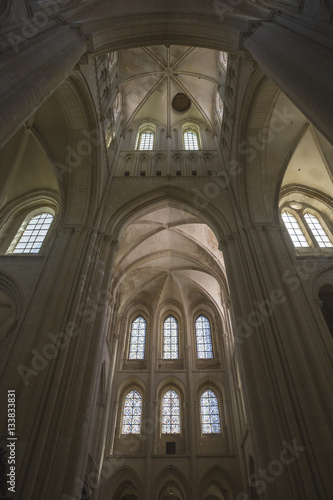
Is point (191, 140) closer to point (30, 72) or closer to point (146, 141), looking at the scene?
point (146, 141)

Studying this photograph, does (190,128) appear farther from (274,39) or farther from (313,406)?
(313,406)

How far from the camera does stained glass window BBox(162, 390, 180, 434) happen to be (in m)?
15.9

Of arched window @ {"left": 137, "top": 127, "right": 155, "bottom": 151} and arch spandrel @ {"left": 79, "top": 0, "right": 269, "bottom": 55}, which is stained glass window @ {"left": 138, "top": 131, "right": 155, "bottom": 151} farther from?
arch spandrel @ {"left": 79, "top": 0, "right": 269, "bottom": 55}

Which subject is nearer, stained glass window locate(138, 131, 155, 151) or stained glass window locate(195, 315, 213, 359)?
stained glass window locate(138, 131, 155, 151)

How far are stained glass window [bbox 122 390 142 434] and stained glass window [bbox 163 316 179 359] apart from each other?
271 cm

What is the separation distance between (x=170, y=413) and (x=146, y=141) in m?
14.4

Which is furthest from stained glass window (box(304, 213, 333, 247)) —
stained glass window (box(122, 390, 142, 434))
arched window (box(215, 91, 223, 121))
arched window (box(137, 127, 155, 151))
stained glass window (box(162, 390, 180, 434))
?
stained glass window (box(122, 390, 142, 434))

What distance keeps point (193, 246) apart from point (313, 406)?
11547 millimetres

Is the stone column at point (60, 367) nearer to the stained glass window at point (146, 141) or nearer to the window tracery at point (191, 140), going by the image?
the stained glass window at point (146, 141)

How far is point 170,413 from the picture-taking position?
16484mm

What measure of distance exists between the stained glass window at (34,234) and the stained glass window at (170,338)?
10.1 m

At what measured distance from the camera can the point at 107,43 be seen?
9.52 metres

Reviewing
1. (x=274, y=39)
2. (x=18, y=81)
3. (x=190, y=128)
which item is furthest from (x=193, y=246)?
(x=18, y=81)

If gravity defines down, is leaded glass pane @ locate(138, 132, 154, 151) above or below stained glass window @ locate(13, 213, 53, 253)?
above
